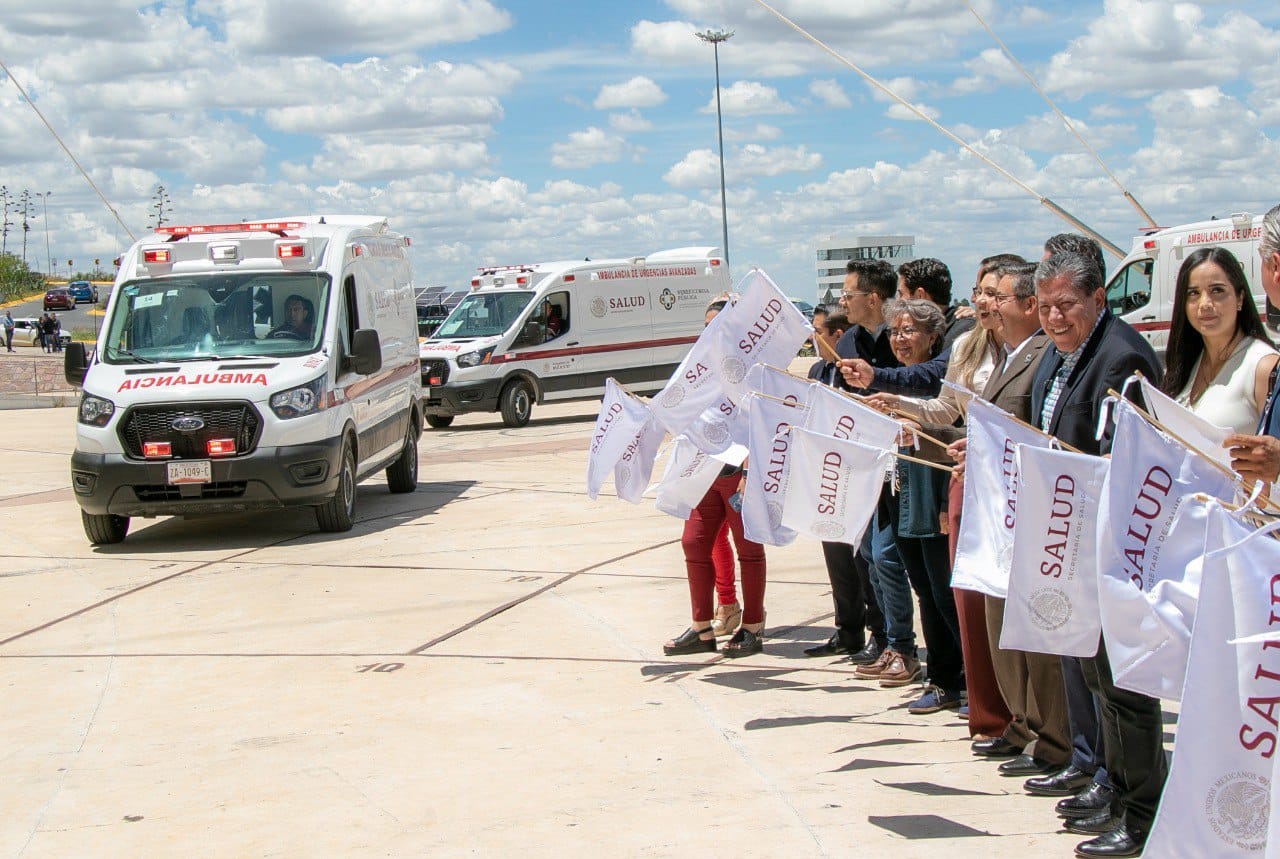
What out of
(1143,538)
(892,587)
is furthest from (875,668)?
(1143,538)

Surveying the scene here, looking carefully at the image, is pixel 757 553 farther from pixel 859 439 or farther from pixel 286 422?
pixel 286 422

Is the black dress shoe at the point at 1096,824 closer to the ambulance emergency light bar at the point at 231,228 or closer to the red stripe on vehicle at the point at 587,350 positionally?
the ambulance emergency light bar at the point at 231,228

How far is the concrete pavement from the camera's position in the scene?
5020 millimetres

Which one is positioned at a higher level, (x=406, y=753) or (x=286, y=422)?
(x=286, y=422)

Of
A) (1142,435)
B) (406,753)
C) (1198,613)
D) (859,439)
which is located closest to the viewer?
(1198,613)

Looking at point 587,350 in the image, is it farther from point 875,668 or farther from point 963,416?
point 963,416

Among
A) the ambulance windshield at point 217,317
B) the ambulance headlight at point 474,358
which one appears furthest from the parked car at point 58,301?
the ambulance windshield at point 217,317

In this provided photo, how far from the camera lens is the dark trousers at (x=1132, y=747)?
14.9 ft

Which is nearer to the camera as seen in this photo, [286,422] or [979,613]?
[979,613]

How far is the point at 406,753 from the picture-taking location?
604 cm

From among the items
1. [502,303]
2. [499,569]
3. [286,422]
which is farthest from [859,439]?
[502,303]

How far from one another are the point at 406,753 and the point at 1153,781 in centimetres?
300

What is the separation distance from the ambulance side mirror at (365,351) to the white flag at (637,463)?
5075 mm

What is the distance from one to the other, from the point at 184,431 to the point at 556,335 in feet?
41.9
